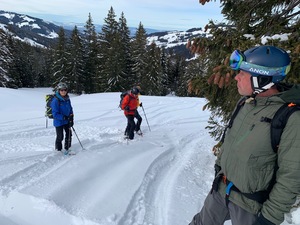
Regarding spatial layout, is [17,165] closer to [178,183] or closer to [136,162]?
[136,162]

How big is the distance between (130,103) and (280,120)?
25.6 feet

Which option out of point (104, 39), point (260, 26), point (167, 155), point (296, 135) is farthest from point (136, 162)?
point (104, 39)

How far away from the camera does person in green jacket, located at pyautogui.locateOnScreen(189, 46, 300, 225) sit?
2211 mm

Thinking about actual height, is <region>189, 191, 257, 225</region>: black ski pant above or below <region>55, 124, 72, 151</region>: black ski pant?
above

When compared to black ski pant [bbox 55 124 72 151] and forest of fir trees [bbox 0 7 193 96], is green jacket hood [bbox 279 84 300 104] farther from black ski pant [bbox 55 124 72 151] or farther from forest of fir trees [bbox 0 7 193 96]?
forest of fir trees [bbox 0 7 193 96]

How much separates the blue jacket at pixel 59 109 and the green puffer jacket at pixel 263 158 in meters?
5.61

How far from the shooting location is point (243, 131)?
2.57 m

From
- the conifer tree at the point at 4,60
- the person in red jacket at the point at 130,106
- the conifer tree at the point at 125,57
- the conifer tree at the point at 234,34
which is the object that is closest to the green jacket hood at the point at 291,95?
the conifer tree at the point at 234,34

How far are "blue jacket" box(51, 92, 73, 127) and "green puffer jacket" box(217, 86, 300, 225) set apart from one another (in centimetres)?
561

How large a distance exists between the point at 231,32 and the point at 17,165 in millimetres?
5769

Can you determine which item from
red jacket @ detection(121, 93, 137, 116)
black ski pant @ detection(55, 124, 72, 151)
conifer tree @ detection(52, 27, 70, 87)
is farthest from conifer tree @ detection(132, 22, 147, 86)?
black ski pant @ detection(55, 124, 72, 151)

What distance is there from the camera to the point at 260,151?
2.36m

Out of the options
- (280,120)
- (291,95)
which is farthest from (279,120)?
(291,95)

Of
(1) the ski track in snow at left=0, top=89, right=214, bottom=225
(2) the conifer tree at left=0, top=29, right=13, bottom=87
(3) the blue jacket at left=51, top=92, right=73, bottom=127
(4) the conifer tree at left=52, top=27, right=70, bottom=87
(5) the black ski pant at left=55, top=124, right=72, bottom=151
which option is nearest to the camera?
(1) the ski track in snow at left=0, top=89, right=214, bottom=225
